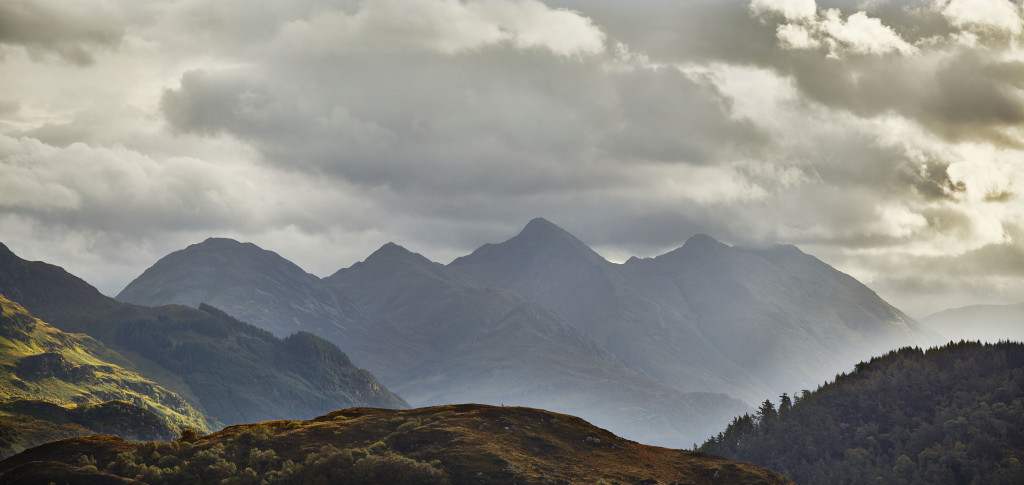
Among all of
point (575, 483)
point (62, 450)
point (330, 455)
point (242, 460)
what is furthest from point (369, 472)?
point (62, 450)

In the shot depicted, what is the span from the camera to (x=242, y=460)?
19812 cm

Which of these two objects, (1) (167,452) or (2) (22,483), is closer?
(2) (22,483)

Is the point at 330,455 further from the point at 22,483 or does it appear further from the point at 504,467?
the point at 22,483

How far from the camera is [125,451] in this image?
194750 mm

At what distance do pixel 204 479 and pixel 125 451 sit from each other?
63.7 feet

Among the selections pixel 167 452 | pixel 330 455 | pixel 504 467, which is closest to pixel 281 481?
pixel 330 455

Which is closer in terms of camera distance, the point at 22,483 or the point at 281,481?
the point at 22,483

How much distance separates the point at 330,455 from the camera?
19788 cm

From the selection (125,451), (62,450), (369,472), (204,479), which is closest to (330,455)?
(369,472)

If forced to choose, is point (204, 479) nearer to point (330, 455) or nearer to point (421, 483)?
point (330, 455)

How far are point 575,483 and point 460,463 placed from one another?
24839mm

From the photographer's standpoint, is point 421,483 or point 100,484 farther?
point 421,483

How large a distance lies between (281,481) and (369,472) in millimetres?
17766

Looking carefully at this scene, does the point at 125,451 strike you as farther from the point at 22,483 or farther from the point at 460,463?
the point at 460,463
